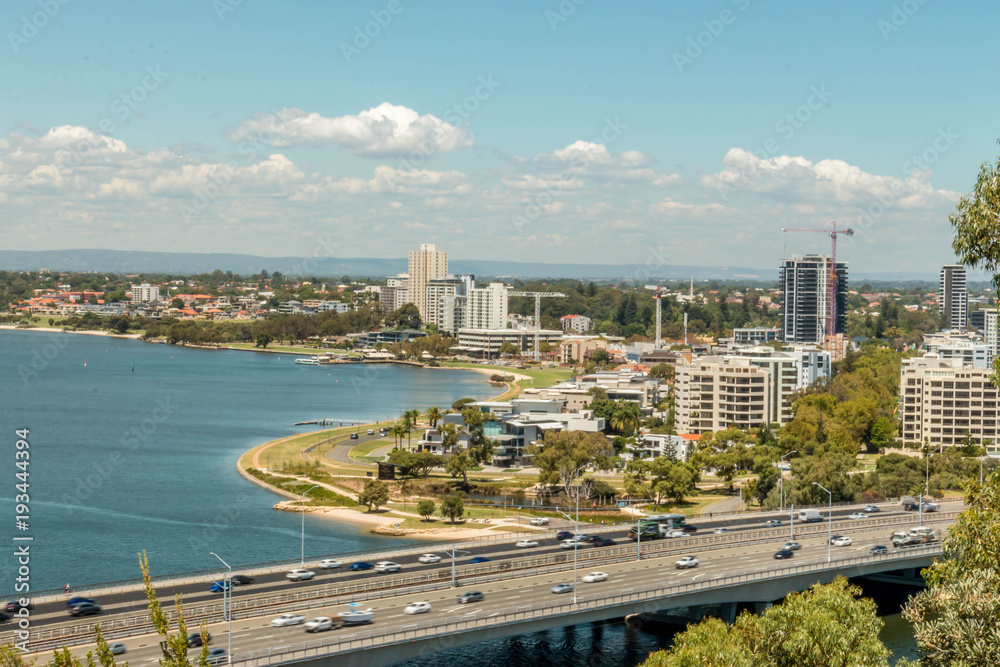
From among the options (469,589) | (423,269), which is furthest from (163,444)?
(423,269)

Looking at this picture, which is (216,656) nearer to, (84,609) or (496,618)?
(84,609)

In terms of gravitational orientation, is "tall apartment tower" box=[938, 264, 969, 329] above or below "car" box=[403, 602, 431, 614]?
above

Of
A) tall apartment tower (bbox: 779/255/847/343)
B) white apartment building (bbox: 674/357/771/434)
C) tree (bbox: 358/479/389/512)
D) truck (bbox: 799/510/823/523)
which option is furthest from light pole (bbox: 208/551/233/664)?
tall apartment tower (bbox: 779/255/847/343)

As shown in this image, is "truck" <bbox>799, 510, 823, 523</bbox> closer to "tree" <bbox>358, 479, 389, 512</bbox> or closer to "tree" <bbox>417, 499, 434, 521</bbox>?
"tree" <bbox>417, 499, 434, 521</bbox>

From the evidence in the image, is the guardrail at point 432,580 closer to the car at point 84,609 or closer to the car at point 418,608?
the car at point 84,609

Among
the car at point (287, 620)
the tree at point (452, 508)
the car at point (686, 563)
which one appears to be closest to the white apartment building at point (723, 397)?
the tree at point (452, 508)

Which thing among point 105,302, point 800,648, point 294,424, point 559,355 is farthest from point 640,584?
point 105,302
